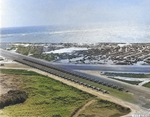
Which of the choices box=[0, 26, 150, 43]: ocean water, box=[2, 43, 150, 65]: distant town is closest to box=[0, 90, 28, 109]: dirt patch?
box=[2, 43, 150, 65]: distant town

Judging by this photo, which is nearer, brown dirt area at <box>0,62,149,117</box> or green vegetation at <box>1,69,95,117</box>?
green vegetation at <box>1,69,95,117</box>

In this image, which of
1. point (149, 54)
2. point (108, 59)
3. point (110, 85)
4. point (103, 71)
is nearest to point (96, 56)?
point (108, 59)

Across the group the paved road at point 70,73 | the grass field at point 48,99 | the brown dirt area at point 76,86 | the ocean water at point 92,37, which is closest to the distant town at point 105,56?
the paved road at point 70,73

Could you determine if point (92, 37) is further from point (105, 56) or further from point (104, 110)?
point (104, 110)

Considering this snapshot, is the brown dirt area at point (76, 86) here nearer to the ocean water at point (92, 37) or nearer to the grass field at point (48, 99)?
the grass field at point (48, 99)

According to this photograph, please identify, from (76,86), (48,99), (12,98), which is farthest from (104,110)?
(12,98)

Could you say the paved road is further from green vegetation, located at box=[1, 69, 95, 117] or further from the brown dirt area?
green vegetation, located at box=[1, 69, 95, 117]
